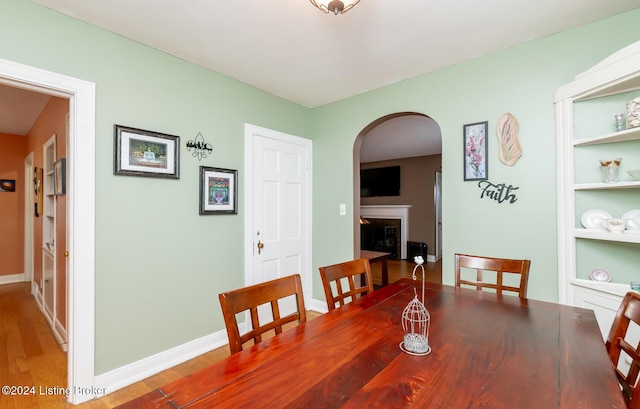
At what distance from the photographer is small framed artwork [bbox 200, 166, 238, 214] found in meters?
2.52

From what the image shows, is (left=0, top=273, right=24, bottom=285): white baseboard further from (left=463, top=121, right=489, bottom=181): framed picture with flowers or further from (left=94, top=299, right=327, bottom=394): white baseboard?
(left=463, top=121, right=489, bottom=181): framed picture with flowers

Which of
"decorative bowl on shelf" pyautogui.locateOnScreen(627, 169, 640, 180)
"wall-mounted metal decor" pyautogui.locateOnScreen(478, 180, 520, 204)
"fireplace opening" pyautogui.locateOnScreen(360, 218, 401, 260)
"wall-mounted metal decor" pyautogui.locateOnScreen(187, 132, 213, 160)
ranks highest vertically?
"wall-mounted metal decor" pyautogui.locateOnScreen(187, 132, 213, 160)

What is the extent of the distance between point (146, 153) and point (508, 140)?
2.79 meters

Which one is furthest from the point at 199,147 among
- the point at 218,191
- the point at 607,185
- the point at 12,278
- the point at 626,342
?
the point at 12,278

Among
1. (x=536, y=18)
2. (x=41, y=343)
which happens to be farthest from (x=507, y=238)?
(x=41, y=343)

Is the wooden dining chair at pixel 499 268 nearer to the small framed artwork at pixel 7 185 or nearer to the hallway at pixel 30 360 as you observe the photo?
the hallway at pixel 30 360

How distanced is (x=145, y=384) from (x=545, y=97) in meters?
3.57

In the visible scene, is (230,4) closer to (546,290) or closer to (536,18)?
(536,18)

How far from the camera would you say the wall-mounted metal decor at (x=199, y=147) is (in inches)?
96.7

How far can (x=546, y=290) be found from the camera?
214 centimetres

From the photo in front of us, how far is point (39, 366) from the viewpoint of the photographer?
225 centimetres

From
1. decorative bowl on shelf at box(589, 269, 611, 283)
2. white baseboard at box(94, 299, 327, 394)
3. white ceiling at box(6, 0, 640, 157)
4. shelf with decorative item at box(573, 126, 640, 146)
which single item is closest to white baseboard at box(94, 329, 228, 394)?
white baseboard at box(94, 299, 327, 394)

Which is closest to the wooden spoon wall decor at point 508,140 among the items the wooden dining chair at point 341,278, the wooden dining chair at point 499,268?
the wooden dining chair at point 499,268

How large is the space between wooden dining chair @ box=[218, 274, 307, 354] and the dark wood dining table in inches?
4.5
